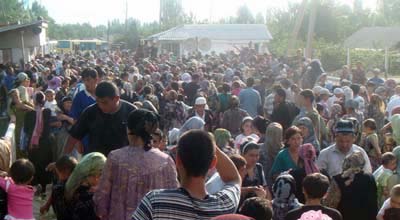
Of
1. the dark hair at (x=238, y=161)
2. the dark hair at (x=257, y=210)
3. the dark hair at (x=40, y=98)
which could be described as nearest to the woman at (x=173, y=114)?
the dark hair at (x=40, y=98)

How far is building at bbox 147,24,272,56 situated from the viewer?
45094mm

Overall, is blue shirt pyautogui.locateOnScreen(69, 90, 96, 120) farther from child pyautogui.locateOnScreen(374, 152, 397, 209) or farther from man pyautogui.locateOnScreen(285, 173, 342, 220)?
child pyautogui.locateOnScreen(374, 152, 397, 209)

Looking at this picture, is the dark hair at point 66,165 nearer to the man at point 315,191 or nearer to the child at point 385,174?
the man at point 315,191

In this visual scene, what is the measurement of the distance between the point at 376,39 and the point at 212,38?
38.5 ft

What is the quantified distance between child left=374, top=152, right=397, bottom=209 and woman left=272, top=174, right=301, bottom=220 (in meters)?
1.74

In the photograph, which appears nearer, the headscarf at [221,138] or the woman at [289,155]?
the woman at [289,155]

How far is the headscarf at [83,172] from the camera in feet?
15.9

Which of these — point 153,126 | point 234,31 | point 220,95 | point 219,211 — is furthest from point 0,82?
point 234,31

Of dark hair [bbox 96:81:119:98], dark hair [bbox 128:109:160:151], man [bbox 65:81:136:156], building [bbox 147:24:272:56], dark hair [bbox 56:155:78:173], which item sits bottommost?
building [bbox 147:24:272:56]

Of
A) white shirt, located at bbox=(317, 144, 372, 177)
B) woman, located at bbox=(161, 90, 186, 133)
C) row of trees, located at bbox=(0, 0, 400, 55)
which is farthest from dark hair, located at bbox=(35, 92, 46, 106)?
row of trees, located at bbox=(0, 0, 400, 55)

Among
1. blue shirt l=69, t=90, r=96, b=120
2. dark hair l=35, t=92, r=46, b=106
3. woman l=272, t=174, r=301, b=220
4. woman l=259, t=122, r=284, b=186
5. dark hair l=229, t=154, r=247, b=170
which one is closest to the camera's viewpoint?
woman l=272, t=174, r=301, b=220

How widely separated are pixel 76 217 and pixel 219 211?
6.04 feet

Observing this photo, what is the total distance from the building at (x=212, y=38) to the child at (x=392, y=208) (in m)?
38.5

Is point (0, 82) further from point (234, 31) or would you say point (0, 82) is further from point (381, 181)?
point (234, 31)
